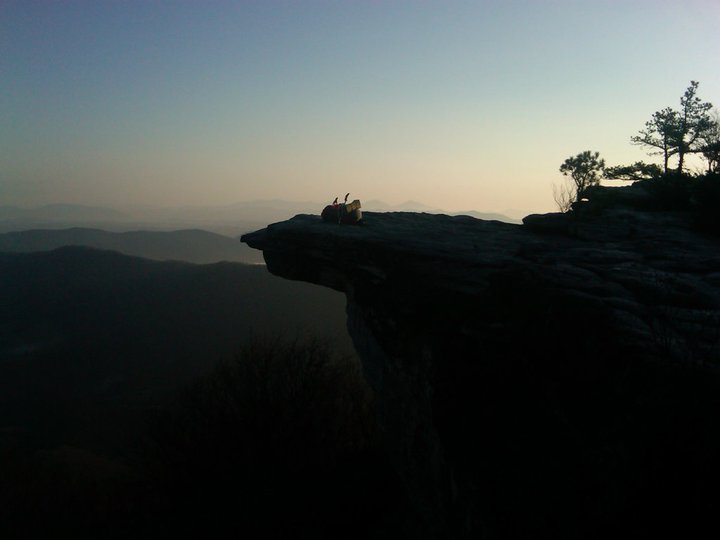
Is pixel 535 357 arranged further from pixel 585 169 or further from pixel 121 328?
pixel 121 328

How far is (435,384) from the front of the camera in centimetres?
1084

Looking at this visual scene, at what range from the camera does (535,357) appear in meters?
9.40

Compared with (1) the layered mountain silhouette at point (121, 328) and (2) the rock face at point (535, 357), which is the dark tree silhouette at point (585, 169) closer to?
(2) the rock face at point (535, 357)

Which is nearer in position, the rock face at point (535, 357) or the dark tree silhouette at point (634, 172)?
the rock face at point (535, 357)

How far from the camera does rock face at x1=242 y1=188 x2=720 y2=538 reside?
7.32 metres

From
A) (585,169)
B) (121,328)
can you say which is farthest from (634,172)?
(121,328)

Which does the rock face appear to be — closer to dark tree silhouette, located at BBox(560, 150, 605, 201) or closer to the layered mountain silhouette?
dark tree silhouette, located at BBox(560, 150, 605, 201)

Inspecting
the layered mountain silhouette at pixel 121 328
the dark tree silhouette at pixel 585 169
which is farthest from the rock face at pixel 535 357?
the layered mountain silhouette at pixel 121 328

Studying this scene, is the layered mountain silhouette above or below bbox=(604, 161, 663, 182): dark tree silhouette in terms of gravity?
below

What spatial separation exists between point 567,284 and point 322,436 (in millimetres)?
16731

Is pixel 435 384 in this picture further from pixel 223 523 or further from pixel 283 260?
pixel 223 523

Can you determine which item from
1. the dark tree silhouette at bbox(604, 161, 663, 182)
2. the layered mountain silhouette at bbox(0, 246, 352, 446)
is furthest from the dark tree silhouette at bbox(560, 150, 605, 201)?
the layered mountain silhouette at bbox(0, 246, 352, 446)

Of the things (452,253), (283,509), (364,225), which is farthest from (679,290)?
(283,509)

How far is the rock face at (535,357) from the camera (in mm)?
7316
